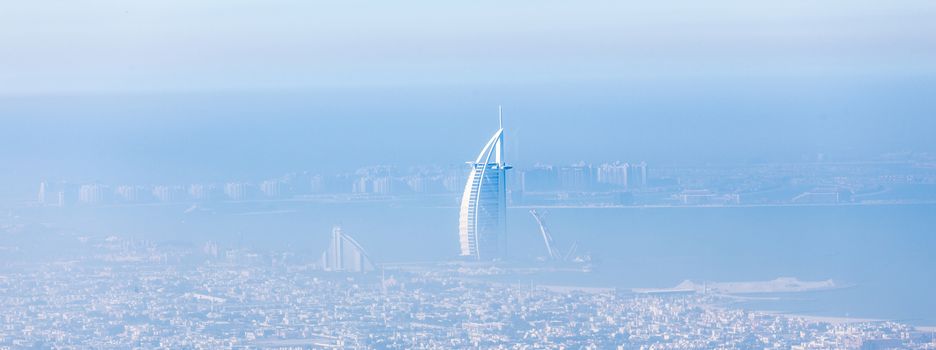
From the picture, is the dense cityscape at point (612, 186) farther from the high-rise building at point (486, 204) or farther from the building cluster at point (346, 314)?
the building cluster at point (346, 314)

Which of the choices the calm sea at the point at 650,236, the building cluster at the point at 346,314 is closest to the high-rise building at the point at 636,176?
the calm sea at the point at 650,236

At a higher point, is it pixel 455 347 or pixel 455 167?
pixel 455 167

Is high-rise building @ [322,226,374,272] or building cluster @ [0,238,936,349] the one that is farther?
high-rise building @ [322,226,374,272]

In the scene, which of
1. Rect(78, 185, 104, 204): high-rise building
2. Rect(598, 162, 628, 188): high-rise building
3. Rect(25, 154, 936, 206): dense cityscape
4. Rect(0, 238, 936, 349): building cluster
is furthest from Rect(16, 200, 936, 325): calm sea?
Rect(0, 238, 936, 349): building cluster

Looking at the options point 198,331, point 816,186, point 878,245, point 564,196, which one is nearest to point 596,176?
point 564,196

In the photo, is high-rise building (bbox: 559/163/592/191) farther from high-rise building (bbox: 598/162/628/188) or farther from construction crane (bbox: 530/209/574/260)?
construction crane (bbox: 530/209/574/260)

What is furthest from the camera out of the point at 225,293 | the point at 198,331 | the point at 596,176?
the point at 596,176

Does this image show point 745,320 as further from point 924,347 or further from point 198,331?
point 198,331
